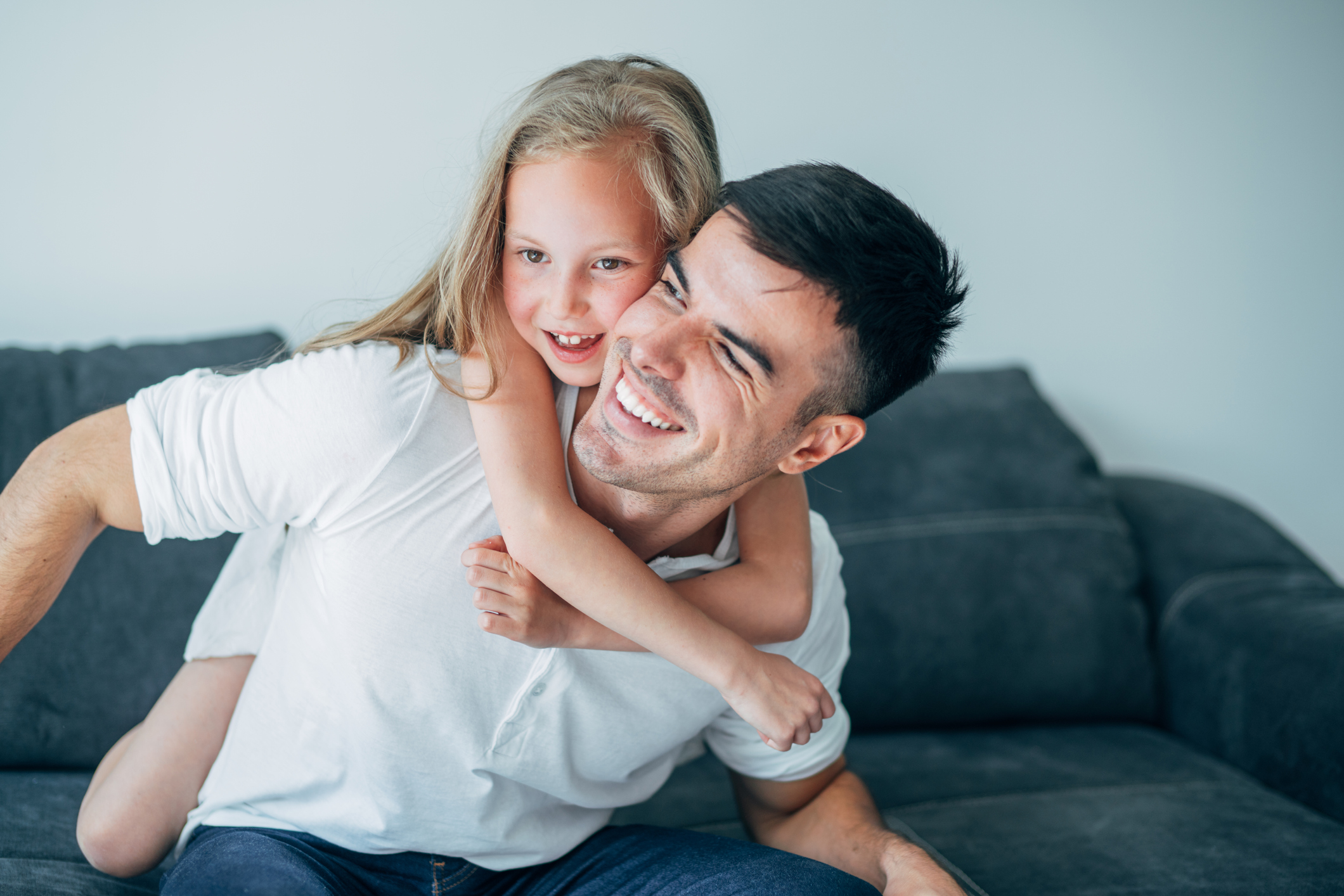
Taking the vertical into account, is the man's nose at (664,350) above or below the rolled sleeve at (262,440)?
above

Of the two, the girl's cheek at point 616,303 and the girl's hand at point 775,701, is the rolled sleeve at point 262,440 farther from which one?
the girl's hand at point 775,701

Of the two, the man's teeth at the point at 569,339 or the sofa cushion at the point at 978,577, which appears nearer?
the man's teeth at the point at 569,339

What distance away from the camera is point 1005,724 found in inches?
84.2

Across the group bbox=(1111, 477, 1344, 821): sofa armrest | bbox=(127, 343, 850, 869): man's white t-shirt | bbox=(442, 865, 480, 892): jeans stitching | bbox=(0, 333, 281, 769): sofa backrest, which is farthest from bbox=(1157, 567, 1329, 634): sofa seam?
bbox=(0, 333, 281, 769): sofa backrest

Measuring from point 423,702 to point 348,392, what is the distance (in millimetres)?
432

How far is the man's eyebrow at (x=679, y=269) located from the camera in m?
1.18

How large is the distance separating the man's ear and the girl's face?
32cm

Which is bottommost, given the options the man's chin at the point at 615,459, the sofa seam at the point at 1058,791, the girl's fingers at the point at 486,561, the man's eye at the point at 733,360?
the sofa seam at the point at 1058,791

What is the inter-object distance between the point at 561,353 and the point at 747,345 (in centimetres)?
31

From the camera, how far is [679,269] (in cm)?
119

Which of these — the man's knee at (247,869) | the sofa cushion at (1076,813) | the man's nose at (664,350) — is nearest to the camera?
the man's knee at (247,869)

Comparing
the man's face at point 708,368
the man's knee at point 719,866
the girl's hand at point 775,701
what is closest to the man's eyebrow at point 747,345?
the man's face at point 708,368

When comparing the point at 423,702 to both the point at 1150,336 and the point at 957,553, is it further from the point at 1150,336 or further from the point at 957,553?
the point at 1150,336

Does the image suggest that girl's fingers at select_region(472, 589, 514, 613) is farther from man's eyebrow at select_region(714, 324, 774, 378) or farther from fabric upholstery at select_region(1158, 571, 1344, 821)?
fabric upholstery at select_region(1158, 571, 1344, 821)
